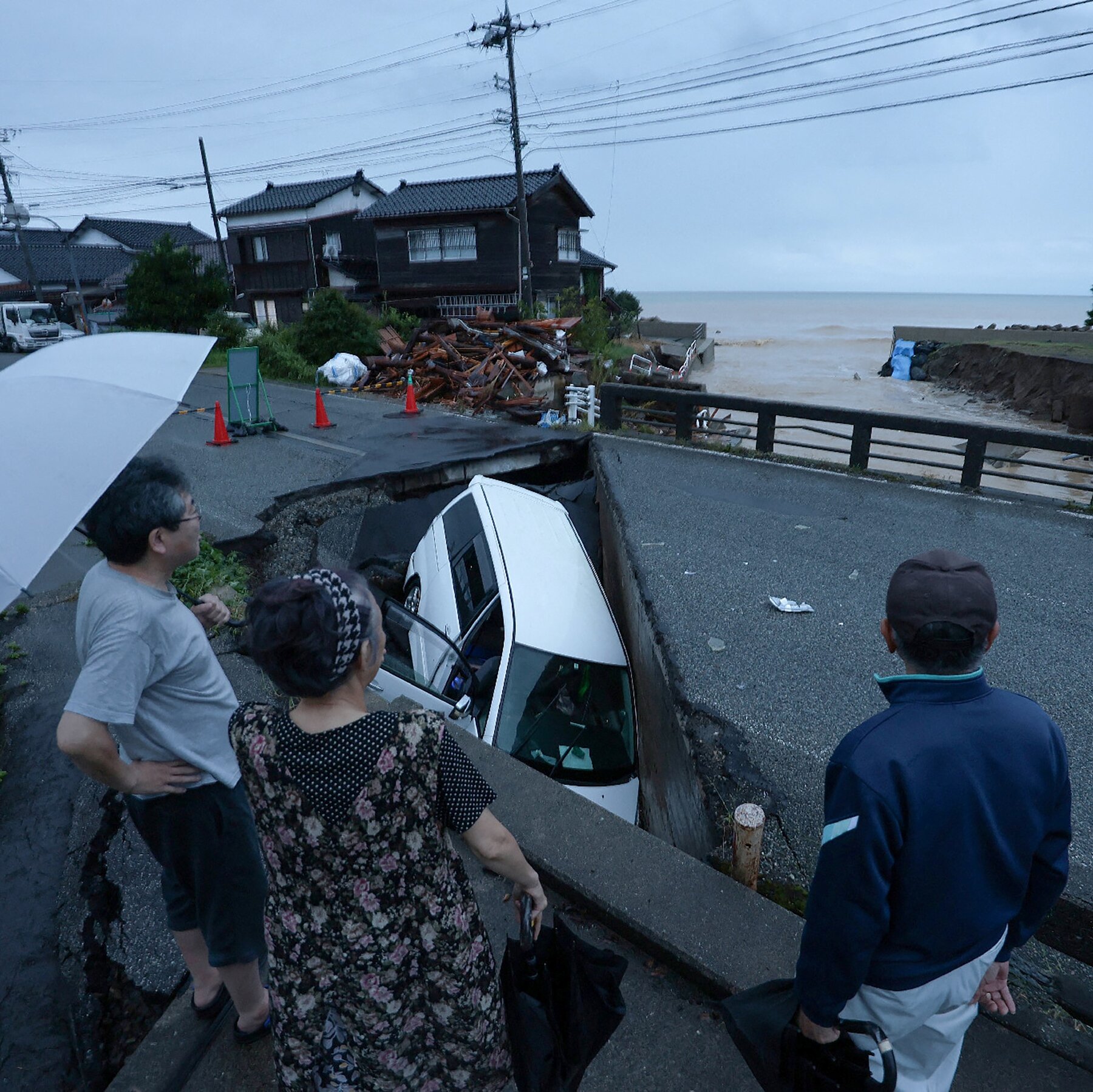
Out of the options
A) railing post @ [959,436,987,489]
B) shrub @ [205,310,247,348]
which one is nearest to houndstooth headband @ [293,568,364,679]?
railing post @ [959,436,987,489]

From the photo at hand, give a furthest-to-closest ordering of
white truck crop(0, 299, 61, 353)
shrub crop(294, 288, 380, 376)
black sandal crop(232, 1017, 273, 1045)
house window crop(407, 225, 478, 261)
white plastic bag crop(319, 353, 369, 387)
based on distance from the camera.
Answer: house window crop(407, 225, 478, 261), white truck crop(0, 299, 61, 353), shrub crop(294, 288, 380, 376), white plastic bag crop(319, 353, 369, 387), black sandal crop(232, 1017, 273, 1045)

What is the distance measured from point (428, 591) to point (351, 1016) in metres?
5.20

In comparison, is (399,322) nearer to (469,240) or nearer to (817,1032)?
(469,240)

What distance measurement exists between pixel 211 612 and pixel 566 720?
3.03m

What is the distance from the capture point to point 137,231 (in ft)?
188

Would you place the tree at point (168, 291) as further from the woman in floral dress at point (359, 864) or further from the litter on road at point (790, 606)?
the woman in floral dress at point (359, 864)

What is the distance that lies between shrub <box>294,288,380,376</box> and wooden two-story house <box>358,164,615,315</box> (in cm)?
849

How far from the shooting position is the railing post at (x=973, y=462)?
8820 millimetres

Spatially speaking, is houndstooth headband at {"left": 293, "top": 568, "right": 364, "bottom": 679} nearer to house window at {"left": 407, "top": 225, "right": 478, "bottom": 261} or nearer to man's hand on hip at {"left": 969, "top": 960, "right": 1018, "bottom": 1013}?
man's hand on hip at {"left": 969, "top": 960, "right": 1018, "bottom": 1013}

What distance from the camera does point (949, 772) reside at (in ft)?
4.90

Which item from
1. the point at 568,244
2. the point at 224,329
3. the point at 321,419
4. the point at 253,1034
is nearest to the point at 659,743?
the point at 253,1034

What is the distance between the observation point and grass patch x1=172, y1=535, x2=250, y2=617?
6574 millimetres

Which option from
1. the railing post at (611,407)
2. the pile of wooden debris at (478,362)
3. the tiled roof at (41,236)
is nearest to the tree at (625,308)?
the pile of wooden debris at (478,362)

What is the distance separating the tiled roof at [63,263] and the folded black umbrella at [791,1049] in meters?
55.2
